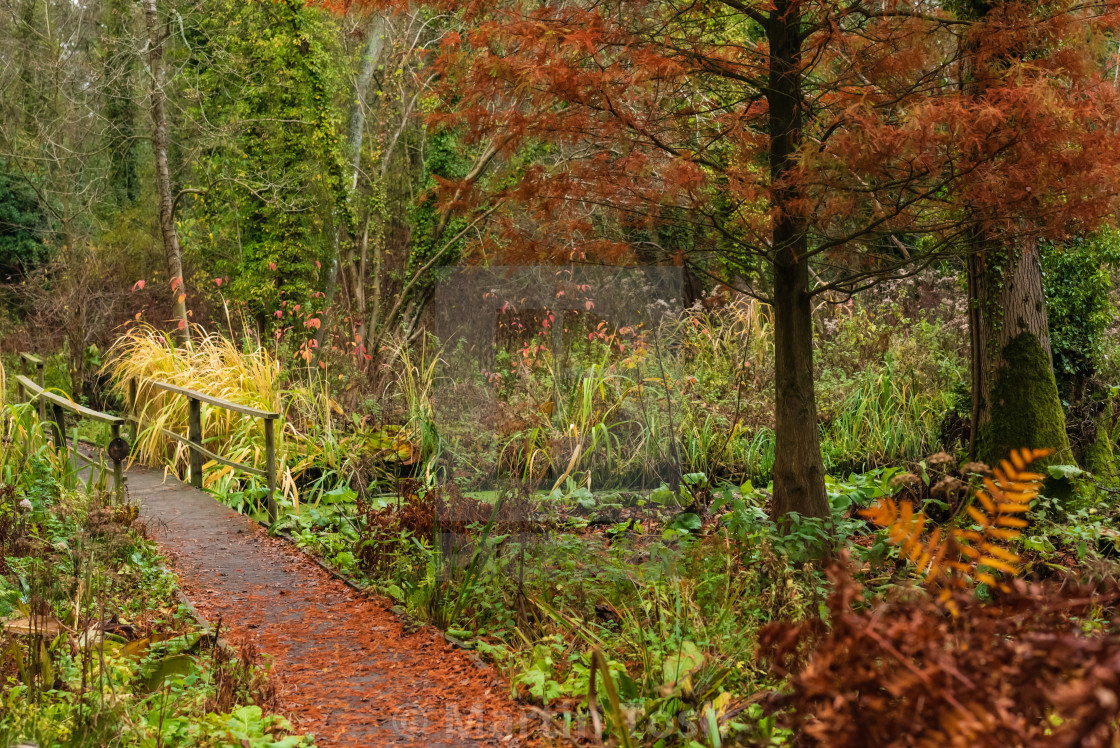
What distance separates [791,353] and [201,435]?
5211 millimetres

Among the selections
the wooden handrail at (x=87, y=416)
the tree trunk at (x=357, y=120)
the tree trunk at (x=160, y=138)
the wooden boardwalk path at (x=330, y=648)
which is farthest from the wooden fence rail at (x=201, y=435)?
the tree trunk at (x=357, y=120)

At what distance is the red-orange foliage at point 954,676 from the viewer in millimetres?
1587

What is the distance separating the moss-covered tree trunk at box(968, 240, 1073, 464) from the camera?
6250 mm

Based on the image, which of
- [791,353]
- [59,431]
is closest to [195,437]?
[59,431]

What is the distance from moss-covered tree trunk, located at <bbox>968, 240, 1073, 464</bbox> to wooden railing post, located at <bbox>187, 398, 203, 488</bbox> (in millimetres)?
6015

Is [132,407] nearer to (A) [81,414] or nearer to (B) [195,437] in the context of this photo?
(B) [195,437]

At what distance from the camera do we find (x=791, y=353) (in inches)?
203

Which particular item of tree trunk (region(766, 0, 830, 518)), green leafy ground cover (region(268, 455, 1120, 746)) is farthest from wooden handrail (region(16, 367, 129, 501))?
tree trunk (region(766, 0, 830, 518))

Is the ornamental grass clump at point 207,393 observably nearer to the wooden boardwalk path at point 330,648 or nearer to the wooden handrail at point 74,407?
the wooden handrail at point 74,407

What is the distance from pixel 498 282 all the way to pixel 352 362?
7.63 ft

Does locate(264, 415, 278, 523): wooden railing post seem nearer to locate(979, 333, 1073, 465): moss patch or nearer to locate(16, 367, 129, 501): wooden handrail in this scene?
locate(16, 367, 129, 501): wooden handrail

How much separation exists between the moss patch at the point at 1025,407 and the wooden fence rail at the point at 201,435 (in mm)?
4896

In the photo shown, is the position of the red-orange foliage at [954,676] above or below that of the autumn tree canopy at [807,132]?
below

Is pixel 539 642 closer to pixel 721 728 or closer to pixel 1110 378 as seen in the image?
pixel 721 728
